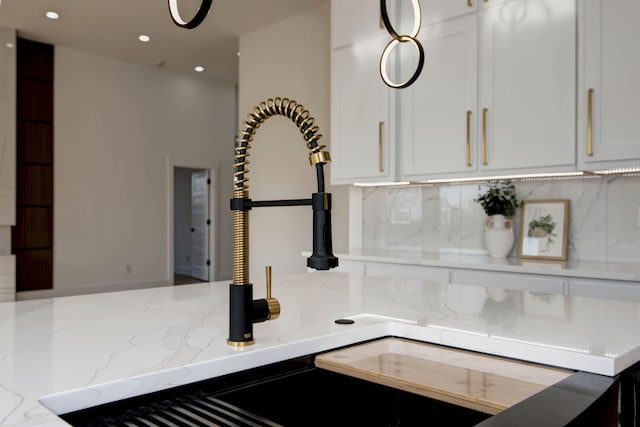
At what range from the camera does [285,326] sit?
1.16 metres

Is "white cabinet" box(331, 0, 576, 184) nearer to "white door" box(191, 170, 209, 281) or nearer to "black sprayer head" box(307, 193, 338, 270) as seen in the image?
"black sprayer head" box(307, 193, 338, 270)

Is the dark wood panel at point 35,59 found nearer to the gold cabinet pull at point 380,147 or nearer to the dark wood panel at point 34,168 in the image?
the dark wood panel at point 34,168

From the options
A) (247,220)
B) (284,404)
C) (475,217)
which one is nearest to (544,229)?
(475,217)

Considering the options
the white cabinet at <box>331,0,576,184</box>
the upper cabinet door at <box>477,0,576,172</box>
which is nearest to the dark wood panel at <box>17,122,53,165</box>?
the white cabinet at <box>331,0,576,184</box>

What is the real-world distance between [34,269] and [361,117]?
464cm

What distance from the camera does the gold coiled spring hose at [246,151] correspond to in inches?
36.1

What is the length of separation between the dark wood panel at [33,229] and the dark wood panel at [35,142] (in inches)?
23.8

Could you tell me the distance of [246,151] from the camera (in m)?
0.99

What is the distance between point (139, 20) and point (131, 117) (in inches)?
71.8

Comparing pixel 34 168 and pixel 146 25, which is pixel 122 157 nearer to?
pixel 34 168

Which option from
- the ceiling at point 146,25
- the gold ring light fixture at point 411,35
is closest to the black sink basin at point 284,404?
the gold ring light fixture at point 411,35

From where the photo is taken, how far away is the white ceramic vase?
10.7 feet

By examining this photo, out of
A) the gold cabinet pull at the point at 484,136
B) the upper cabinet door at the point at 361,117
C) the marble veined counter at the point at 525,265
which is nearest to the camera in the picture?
the marble veined counter at the point at 525,265

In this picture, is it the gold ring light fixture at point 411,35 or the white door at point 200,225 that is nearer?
the gold ring light fixture at point 411,35
